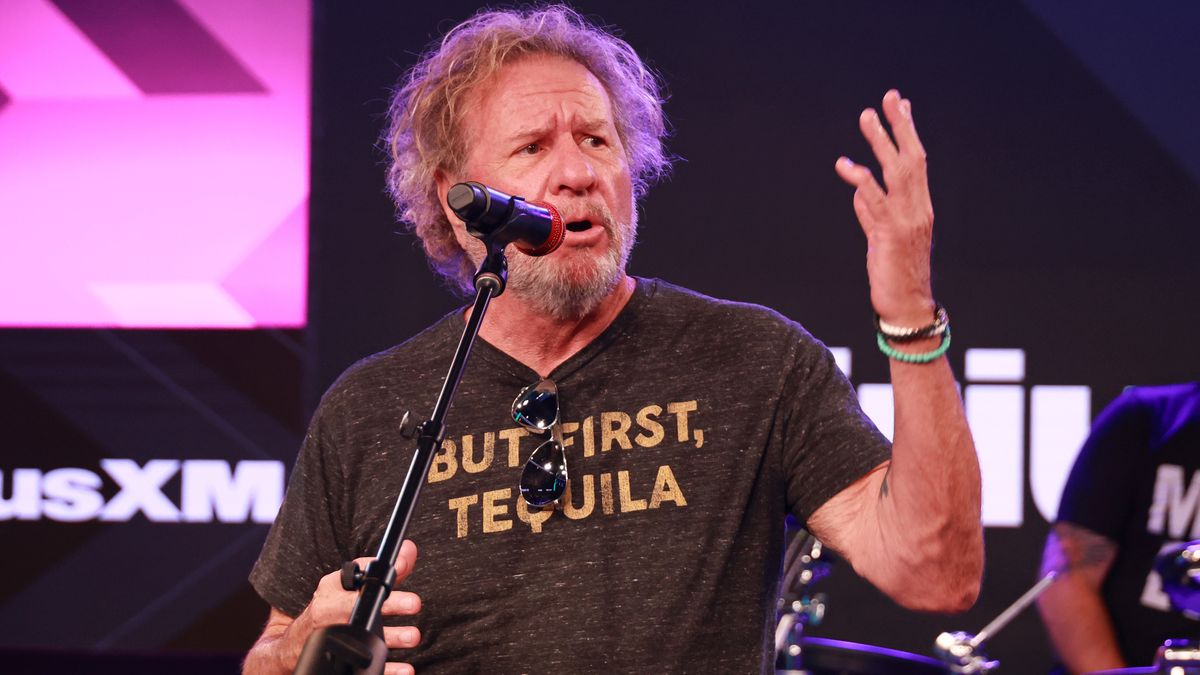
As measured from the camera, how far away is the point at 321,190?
149 inches

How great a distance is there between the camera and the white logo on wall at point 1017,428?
3564mm

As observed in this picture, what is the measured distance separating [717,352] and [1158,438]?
1.36m

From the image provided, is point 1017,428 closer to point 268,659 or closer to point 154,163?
point 268,659

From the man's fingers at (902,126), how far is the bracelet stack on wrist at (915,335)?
180 mm

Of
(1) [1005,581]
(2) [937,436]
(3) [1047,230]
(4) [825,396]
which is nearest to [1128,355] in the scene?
(3) [1047,230]

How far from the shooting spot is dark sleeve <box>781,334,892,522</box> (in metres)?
1.69

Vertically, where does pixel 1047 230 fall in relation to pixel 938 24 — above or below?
below

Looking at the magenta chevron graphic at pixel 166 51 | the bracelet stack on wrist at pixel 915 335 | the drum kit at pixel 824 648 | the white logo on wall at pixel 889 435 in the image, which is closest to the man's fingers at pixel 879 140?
A: the bracelet stack on wrist at pixel 915 335

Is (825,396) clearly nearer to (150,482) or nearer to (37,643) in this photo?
(150,482)

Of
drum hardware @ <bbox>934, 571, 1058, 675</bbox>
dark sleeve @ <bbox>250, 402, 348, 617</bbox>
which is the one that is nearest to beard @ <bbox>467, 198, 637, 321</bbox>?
dark sleeve @ <bbox>250, 402, 348, 617</bbox>

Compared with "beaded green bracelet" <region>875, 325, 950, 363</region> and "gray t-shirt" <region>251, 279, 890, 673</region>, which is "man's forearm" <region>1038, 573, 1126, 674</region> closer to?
"gray t-shirt" <region>251, 279, 890, 673</region>

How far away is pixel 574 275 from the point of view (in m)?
1.88

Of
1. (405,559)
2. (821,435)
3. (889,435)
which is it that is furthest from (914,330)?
(889,435)

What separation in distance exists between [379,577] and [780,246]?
8.33ft
